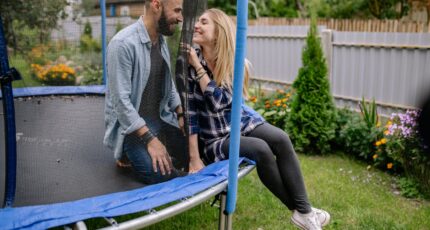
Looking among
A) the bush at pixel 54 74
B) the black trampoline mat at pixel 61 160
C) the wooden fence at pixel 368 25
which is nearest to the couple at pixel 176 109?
the black trampoline mat at pixel 61 160

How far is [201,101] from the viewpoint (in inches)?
83.0

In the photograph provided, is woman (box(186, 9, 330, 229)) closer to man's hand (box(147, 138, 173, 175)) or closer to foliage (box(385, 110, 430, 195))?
man's hand (box(147, 138, 173, 175))

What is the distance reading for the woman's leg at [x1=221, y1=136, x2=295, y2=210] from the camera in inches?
78.9

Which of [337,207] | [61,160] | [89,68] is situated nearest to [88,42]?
[89,68]

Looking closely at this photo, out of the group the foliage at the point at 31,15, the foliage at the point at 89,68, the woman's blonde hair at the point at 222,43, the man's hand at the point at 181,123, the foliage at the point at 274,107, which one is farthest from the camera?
the foliage at the point at 274,107

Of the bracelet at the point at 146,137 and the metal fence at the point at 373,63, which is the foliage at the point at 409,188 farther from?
the bracelet at the point at 146,137

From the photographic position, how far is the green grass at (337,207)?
242 centimetres

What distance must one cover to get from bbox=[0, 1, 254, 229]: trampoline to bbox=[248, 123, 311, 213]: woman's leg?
0.51 feet

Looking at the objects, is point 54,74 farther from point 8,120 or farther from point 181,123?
point 8,120

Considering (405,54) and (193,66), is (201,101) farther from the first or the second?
(405,54)

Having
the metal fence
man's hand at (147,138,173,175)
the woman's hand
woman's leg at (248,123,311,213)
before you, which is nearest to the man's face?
man's hand at (147,138,173,175)

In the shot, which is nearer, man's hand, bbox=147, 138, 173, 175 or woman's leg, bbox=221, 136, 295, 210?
man's hand, bbox=147, 138, 173, 175

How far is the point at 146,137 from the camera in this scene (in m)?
1.85

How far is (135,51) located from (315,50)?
2123 millimetres
